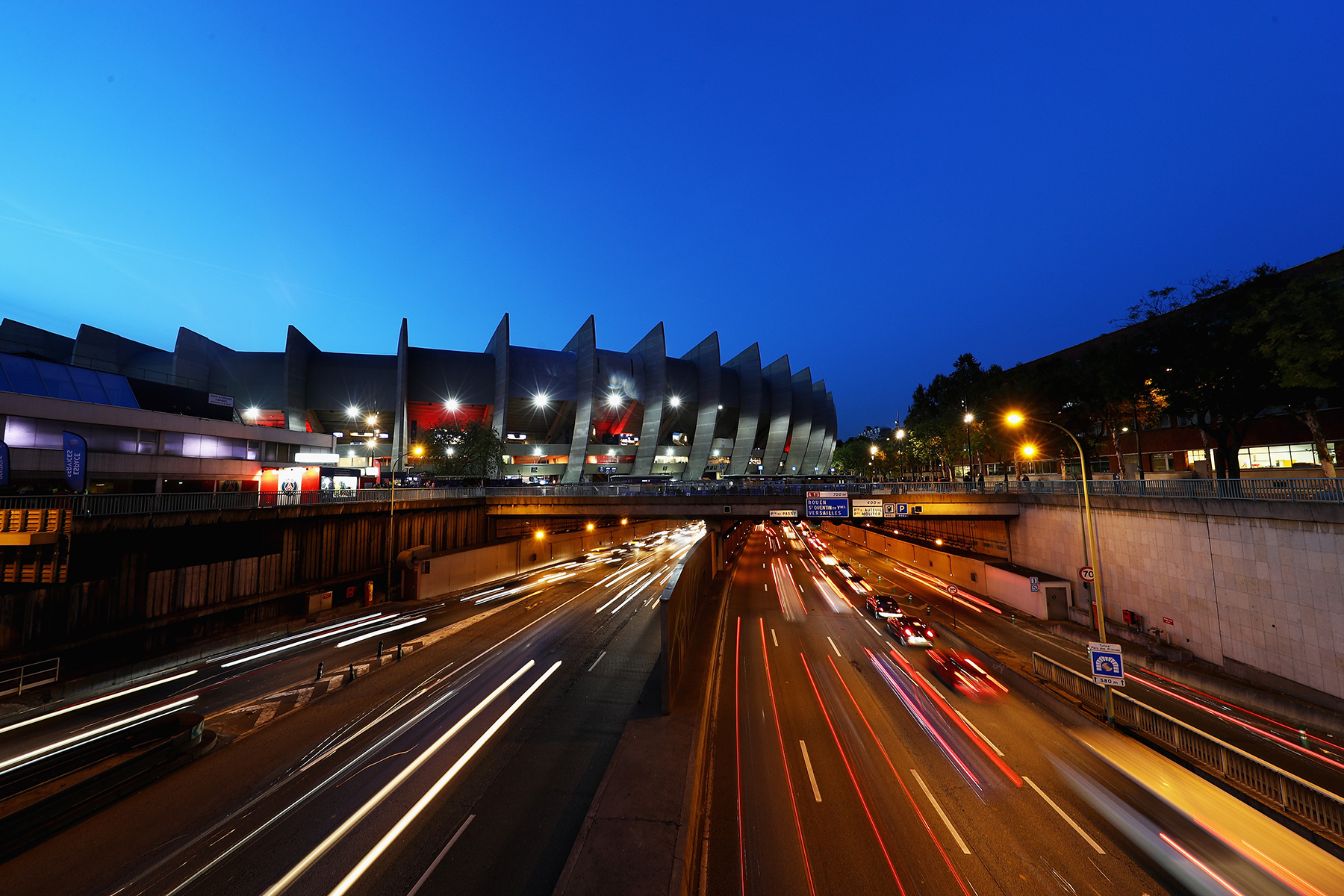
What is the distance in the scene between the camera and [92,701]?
58.6ft

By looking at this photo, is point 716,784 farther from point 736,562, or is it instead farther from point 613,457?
point 613,457

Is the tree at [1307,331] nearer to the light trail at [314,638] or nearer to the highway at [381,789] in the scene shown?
the highway at [381,789]

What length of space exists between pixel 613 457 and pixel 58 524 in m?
72.3

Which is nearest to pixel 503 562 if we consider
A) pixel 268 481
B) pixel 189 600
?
pixel 268 481

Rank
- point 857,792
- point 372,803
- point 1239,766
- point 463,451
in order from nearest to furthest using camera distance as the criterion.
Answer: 1. point 372,803
2. point 1239,766
3. point 857,792
4. point 463,451

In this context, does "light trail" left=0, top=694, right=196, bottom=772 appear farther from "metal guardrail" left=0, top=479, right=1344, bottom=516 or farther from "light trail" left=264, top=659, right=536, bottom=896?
"light trail" left=264, top=659, right=536, bottom=896

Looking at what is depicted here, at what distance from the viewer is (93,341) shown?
199 feet

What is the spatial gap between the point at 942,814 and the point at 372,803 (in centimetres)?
1400

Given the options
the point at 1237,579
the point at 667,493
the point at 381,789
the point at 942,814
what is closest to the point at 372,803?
the point at 381,789

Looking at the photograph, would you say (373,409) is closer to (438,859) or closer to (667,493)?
(667,493)

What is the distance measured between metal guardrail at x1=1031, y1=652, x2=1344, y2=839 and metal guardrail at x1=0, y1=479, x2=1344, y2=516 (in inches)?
431

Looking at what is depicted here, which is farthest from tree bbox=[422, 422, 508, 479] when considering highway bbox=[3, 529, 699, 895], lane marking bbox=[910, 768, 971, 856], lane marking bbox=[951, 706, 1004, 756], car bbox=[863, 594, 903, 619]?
lane marking bbox=[910, 768, 971, 856]

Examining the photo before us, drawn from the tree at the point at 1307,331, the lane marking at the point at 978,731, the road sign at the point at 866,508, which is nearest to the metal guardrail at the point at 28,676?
the lane marking at the point at 978,731

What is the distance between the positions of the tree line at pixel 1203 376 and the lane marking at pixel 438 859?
118 feet
